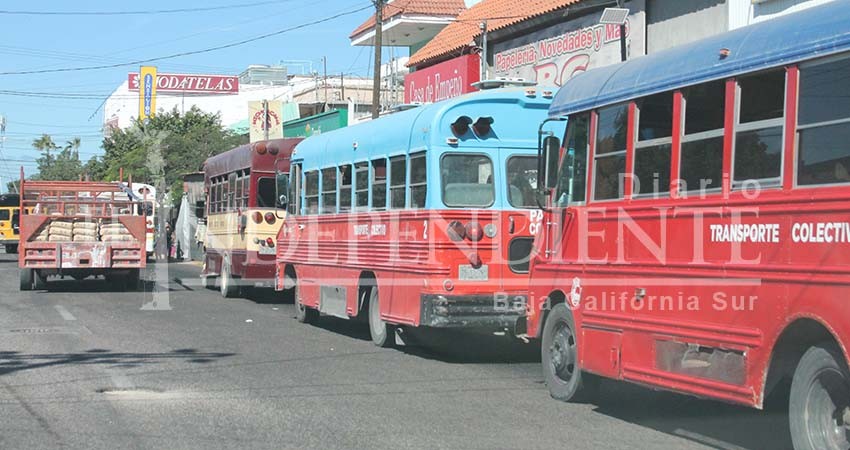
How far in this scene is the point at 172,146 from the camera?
58469 millimetres

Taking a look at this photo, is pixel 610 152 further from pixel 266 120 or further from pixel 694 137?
pixel 266 120

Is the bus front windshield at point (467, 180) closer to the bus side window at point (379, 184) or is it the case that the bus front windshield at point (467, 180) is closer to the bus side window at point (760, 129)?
the bus side window at point (379, 184)

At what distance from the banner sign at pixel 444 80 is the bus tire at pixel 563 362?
16.5 meters

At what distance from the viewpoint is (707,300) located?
7680 millimetres

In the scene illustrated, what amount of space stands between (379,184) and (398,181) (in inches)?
29.6

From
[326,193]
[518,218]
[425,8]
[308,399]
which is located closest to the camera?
[308,399]

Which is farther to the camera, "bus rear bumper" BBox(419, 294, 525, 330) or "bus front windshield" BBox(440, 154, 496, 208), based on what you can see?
"bus front windshield" BBox(440, 154, 496, 208)

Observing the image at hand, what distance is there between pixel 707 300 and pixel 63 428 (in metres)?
5.00

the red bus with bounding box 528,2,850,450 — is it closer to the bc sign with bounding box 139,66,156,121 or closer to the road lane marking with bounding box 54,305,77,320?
the road lane marking with bounding box 54,305,77,320

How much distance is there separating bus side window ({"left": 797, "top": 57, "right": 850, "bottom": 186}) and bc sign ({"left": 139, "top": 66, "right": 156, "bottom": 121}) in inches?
3487

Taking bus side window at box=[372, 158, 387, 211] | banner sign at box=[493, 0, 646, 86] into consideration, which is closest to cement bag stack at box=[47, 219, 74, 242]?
banner sign at box=[493, 0, 646, 86]

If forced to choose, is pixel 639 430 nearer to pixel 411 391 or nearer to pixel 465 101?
pixel 411 391

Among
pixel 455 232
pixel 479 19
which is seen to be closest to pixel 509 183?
pixel 455 232

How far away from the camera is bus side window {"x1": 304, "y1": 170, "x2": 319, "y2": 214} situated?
1645 cm
